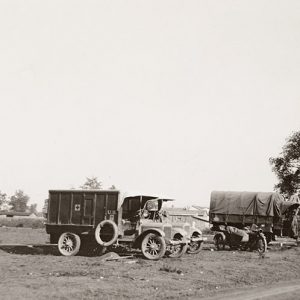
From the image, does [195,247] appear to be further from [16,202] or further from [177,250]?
[16,202]

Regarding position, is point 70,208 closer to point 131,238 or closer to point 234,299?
point 131,238

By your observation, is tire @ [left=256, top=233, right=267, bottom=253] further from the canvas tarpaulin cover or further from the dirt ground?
the dirt ground

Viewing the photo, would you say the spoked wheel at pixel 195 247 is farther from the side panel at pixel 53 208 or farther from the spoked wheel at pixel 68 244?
the side panel at pixel 53 208

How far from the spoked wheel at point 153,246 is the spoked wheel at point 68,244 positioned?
278cm

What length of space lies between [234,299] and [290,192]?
53334 mm

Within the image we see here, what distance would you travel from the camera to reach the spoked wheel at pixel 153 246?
17.4 meters

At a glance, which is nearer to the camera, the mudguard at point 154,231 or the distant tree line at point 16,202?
the mudguard at point 154,231

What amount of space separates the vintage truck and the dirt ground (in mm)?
785

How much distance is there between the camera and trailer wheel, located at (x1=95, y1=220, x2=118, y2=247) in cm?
1788

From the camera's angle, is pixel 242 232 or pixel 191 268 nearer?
pixel 191 268

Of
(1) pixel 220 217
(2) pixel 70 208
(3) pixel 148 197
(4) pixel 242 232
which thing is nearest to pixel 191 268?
(3) pixel 148 197

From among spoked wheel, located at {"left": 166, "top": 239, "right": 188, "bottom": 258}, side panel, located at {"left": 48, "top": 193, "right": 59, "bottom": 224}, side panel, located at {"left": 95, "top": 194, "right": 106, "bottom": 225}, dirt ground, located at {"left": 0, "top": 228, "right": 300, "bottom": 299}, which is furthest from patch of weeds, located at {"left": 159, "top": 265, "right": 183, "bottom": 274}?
side panel, located at {"left": 48, "top": 193, "right": 59, "bottom": 224}

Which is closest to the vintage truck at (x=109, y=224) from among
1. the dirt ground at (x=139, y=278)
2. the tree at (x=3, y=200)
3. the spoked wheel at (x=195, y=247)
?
the dirt ground at (x=139, y=278)

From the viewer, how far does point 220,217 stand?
1024 inches
